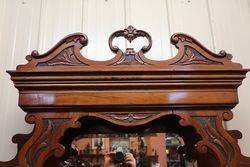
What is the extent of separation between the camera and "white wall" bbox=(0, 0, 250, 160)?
4.35 feet

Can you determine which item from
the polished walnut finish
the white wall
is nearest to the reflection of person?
the polished walnut finish

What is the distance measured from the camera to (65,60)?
0.92 meters

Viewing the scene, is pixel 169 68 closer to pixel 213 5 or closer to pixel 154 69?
pixel 154 69

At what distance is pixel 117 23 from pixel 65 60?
0.51m

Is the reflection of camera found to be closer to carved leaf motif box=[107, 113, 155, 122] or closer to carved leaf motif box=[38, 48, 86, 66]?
carved leaf motif box=[107, 113, 155, 122]

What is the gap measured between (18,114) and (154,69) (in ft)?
2.07

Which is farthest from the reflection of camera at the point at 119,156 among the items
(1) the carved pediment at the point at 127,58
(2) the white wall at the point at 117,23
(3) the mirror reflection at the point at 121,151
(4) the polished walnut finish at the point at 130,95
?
(2) the white wall at the point at 117,23

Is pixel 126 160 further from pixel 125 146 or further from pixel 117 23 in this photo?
pixel 117 23

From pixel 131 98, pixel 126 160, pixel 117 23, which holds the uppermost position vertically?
pixel 117 23

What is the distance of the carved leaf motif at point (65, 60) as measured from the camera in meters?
0.91

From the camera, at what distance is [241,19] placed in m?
1.41

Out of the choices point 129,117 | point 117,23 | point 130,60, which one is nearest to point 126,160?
point 129,117

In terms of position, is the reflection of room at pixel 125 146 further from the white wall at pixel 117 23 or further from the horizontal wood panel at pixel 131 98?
the white wall at pixel 117 23

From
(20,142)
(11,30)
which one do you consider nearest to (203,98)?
(20,142)
